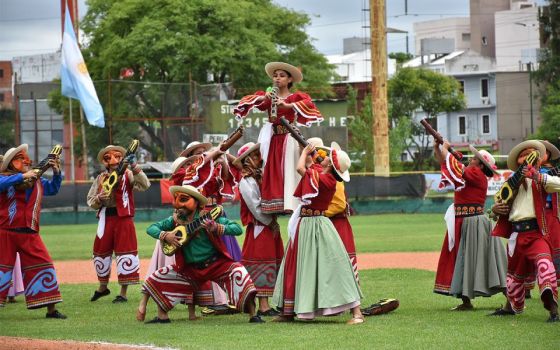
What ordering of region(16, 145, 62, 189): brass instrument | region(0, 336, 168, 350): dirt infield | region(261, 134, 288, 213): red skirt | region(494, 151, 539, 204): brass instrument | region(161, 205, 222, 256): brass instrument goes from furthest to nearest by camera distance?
region(16, 145, 62, 189): brass instrument, region(261, 134, 288, 213): red skirt, region(494, 151, 539, 204): brass instrument, region(161, 205, 222, 256): brass instrument, region(0, 336, 168, 350): dirt infield

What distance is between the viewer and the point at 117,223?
16812 millimetres

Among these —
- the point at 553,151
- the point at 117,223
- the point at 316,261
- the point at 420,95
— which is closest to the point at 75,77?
the point at 117,223

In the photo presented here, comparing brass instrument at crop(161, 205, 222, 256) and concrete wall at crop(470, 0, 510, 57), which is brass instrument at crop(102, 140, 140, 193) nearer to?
brass instrument at crop(161, 205, 222, 256)

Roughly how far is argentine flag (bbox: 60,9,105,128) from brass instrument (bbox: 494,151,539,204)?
26977mm

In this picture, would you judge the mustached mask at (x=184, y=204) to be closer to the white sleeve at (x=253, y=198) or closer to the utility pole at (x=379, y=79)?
the white sleeve at (x=253, y=198)

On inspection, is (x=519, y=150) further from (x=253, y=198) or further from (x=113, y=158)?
A: (x=113, y=158)

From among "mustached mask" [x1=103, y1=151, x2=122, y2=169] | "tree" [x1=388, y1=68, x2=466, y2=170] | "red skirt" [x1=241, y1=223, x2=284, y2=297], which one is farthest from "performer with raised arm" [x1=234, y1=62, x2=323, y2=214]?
"tree" [x1=388, y1=68, x2=466, y2=170]

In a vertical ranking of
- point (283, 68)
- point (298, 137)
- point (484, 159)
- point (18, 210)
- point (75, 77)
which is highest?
point (75, 77)

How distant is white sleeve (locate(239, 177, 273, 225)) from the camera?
14.2m

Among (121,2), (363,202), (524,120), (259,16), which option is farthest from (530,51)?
(363,202)

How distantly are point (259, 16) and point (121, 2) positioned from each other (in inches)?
292

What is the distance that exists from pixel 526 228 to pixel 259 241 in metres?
3.06

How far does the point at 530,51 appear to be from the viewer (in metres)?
91.9

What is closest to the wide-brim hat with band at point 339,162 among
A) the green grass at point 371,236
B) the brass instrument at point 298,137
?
the brass instrument at point 298,137
